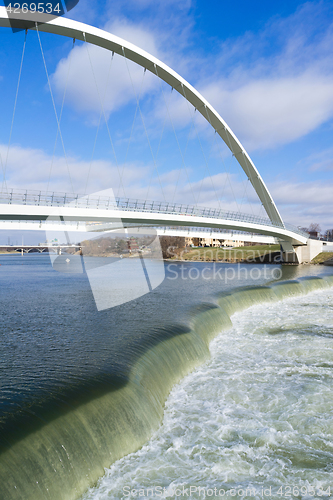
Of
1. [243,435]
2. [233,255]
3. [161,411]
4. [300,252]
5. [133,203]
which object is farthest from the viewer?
[233,255]

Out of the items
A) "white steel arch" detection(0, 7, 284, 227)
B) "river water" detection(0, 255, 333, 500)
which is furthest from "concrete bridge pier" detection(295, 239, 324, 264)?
"river water" detection(0, 255, 333, 500)

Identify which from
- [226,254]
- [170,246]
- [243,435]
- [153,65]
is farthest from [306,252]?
[243,435]

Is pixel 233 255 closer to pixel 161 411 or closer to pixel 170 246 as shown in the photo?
pixel 170 246

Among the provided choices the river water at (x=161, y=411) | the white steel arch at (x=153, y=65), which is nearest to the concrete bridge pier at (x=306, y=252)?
the white steel arch at (x=153, y=65)

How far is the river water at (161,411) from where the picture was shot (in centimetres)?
369

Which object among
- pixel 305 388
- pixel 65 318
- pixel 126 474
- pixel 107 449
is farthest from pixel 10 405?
pixel 65 318

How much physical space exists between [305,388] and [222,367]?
6.13 feet

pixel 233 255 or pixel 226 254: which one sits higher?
pixel 226 254

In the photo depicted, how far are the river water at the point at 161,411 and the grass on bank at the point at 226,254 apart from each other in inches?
1863

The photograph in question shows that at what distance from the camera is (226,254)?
5997cm

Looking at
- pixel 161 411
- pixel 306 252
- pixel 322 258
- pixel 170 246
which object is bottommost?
pixel 322 258

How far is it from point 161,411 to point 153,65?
30834mm

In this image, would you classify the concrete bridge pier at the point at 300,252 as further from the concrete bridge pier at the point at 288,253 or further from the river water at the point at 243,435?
the river water at the point at 243,435

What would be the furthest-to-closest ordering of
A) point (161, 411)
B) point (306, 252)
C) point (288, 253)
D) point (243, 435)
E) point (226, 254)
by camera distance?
1. point (226, 254)
2. point (288, 253)
3. point (306, 252)
4. point (161, 411)
5. point (243, 435)
